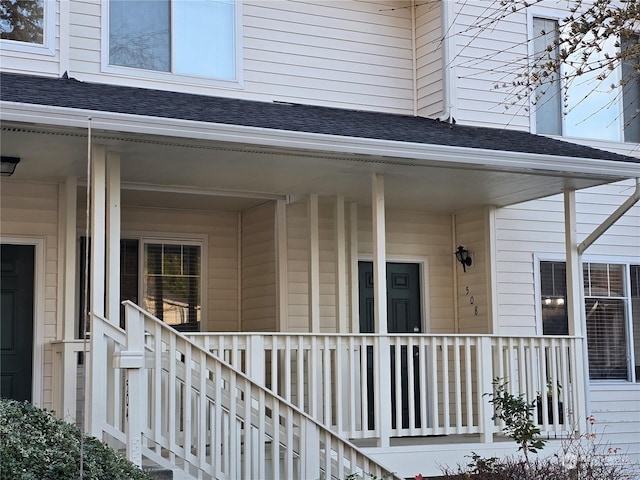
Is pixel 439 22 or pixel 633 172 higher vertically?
pixel 439 22

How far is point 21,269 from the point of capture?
924 cm

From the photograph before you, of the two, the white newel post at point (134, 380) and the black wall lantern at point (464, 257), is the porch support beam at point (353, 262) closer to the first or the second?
the black wall lantern at point (464, 257)

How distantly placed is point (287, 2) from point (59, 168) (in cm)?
360

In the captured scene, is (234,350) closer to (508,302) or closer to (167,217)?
(167,217)

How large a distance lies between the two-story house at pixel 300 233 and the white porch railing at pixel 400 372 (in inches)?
1.1

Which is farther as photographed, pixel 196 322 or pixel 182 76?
pixel 196 322

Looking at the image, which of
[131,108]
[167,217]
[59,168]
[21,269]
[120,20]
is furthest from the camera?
[167,217]

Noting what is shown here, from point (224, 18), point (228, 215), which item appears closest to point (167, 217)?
point (228, 215)

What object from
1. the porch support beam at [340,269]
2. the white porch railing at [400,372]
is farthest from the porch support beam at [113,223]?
the porch support beam at [340,269]

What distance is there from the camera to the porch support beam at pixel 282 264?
34.6 feet

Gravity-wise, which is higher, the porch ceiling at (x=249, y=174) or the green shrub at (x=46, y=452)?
the porch ceiling at (x=249, y=174)

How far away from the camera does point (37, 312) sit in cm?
918

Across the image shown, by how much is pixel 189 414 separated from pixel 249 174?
2.65 m

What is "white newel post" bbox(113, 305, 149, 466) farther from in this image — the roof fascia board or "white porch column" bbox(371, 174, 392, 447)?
"white porch column" bbox(371, 174, 392, 447)
